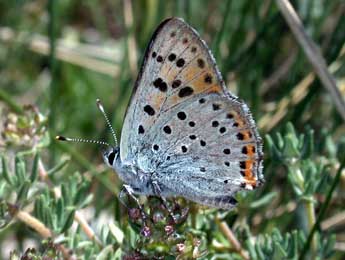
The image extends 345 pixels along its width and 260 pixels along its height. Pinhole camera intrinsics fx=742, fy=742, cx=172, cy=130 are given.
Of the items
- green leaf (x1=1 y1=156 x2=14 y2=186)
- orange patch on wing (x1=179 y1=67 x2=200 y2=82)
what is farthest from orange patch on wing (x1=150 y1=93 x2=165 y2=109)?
green leaf (x1=1 y1=156 x2=14 y2=186)

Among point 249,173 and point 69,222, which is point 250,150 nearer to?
point 249,173

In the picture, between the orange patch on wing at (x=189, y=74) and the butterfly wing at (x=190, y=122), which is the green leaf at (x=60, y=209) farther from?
the orange patch on wing at (x=189, y=74)

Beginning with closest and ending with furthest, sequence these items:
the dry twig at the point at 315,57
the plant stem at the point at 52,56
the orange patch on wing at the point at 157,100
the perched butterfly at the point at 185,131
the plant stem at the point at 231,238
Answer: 1. the perched butterfly at the point at 185,131
2. the orange patch on wing at the point at 157,100
3. the plant stem at the point at 231,238
4. the dry twig at the point at 315,57
5. the plant stem at the point at 52,56

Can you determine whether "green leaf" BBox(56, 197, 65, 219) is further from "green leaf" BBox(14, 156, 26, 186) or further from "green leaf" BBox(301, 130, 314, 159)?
"green leaf" BBox(301, 130, 314, 159)

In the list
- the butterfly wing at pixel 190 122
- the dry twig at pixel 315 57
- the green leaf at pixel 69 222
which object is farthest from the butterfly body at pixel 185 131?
the dry twig at pixel 315 57

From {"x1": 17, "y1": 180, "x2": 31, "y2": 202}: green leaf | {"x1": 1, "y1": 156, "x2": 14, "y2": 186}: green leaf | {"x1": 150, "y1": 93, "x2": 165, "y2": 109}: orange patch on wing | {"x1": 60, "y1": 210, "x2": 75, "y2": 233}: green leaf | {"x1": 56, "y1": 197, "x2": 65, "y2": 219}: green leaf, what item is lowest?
{"x1": 60, "y1": 210, "x2": 75, "y2": 233}: green leaf

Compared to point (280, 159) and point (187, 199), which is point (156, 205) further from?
point (280, 159)

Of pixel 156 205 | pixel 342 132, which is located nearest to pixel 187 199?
pixel 156 205
